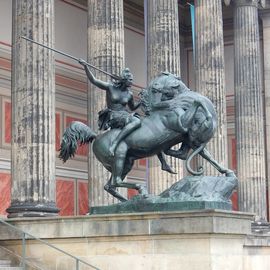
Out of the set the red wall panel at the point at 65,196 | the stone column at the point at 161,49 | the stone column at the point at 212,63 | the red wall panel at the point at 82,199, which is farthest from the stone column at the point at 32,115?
the red wall panel at the point at 82,199

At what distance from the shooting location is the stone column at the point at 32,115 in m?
20.0

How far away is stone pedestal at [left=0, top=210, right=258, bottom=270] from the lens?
14.6 metres

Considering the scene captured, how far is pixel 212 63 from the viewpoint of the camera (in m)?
28.9

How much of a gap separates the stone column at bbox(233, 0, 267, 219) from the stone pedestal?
49.5 ft

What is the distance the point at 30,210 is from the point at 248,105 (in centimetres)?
1495

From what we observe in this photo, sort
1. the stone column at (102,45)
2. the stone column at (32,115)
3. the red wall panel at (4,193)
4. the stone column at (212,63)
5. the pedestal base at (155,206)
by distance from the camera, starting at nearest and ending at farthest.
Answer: the pedestal base at (155,206) < the stone column at (32,115) < the stone column at (102,45) < the stone column at (212,63) < the red wall panel at (4,193)

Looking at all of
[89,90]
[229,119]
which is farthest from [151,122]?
[229,119]

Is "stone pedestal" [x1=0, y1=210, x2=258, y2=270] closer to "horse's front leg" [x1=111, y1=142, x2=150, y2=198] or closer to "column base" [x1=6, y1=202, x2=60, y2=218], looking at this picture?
"horse's front leg" [x1=111, y1=142, x2=150, y2=198]

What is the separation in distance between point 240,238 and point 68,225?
345 cm

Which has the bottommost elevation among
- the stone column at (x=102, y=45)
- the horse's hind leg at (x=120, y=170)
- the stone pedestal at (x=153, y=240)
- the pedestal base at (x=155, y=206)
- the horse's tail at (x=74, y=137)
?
the stone pedestal at (x=153, y=240)

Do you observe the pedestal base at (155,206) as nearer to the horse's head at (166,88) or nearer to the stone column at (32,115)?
the horse's head at (166,88)

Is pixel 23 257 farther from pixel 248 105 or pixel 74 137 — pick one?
pixel 248 105

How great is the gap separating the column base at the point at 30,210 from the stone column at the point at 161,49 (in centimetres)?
635

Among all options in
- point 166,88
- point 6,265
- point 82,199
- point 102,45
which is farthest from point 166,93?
point 82,199
